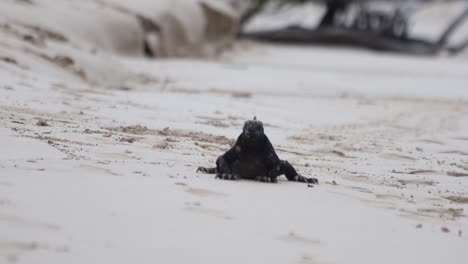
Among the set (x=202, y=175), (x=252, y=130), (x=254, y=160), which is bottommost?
(x=202, y=175)

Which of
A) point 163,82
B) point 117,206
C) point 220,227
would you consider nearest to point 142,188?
point 117,206

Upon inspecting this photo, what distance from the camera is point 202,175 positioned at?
181 inches

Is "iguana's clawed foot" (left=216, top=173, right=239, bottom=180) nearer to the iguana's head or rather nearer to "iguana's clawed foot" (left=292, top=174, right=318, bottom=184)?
the iguana's head

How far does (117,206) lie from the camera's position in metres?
3.60

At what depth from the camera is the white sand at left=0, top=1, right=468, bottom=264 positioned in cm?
324

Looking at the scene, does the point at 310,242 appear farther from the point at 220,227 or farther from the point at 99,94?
the point at 99,94

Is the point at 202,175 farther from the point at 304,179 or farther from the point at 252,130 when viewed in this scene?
the point at 304,179

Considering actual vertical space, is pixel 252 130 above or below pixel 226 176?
above

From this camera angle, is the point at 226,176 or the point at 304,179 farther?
the point at 304,179

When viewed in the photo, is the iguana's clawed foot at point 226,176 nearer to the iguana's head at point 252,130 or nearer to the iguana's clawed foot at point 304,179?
the iguana's head at point 252,130

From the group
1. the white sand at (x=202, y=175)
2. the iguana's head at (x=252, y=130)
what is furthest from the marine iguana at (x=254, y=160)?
the white sand at (x=202, y=175)

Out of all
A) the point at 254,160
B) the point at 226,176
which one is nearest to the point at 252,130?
the point at 254,160

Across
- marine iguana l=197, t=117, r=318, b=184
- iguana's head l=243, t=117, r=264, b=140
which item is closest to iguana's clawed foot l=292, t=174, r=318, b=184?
marine iguana l=197, t=117, r=318, b=184

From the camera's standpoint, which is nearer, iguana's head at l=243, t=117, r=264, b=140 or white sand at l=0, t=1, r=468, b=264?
white sand at l=0, t=1, r=468, b=264
